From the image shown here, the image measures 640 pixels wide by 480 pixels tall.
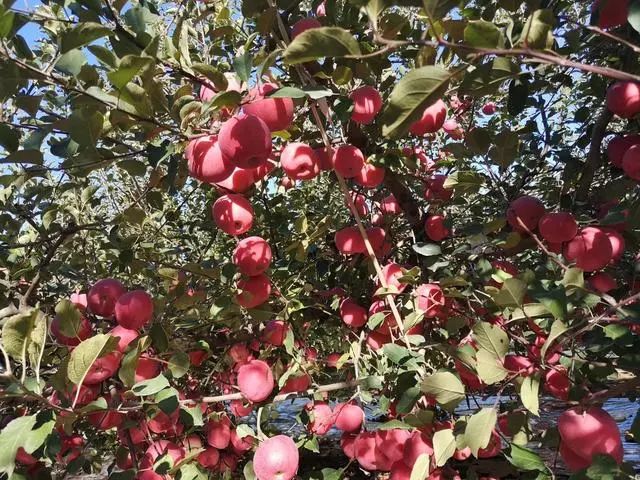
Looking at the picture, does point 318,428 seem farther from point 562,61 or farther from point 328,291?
point 562,61

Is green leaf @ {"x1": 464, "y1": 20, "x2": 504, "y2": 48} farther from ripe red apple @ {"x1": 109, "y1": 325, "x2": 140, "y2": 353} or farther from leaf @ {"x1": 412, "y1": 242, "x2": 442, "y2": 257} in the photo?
ripe red apple @ {"x1": 109, "y1": 325, "x2": 140, "y2": 353}

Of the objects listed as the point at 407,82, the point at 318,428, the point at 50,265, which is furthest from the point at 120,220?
the point at 407,82

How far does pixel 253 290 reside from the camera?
4.25ft

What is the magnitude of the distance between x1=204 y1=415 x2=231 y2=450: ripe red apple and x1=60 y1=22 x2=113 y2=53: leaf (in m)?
1.04

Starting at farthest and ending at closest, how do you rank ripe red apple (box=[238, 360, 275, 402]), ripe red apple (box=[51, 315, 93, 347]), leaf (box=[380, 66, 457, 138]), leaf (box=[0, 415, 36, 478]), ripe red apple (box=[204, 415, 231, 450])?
ripe red apple (box=[204, 415, 231, 450])
ripe red apple (box=[238, 360, 275, 402])
ripe red apple (box=[51, 315, 93, 347])
leaf (box=[0, 415, 36, 478])
leaf (box=[380, 66, 457, 138])

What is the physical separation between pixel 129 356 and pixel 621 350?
0.94m

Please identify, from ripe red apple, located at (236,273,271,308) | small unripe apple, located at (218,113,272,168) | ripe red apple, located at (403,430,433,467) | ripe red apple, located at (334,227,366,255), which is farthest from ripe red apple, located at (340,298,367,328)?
small unripe apple, located at (218,113,272,168)

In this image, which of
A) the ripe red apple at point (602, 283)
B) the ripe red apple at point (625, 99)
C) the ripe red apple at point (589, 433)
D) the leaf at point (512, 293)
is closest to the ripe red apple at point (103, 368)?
the leaf at point (512, 293)

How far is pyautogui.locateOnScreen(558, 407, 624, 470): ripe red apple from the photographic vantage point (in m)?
0.92

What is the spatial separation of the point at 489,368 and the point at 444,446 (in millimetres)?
167

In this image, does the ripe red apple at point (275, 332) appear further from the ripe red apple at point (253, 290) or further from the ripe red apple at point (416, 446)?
the ripe red apple at point (416, 446)

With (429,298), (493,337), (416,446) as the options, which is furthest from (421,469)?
(429,298)

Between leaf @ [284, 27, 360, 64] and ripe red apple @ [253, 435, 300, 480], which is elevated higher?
leaf @ [284, 27, 360, 64]

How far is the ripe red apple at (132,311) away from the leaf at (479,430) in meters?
0.71
